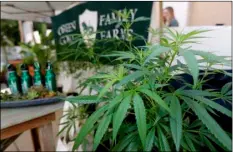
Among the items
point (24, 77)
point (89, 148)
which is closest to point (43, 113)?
point (24, 77)

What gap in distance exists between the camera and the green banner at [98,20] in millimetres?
1552

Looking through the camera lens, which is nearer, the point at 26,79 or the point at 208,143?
the point at 208,143

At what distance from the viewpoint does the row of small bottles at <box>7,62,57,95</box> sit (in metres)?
1.19

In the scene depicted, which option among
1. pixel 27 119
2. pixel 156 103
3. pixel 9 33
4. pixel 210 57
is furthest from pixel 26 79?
pixel 9 33

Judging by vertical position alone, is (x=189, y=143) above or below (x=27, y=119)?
above

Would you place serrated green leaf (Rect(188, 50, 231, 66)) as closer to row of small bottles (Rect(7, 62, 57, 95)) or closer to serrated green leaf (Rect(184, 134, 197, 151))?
serrated green leaf (Rect(184, 134, 197, 151))

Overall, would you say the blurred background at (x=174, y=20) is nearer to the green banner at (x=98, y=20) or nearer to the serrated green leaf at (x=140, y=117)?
the green banner at (x=98, y=20)

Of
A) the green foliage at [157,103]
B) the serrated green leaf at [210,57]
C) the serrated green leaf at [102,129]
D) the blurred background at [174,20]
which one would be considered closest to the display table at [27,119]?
the blurred background at [174,20]

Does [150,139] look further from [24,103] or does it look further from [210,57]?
[24,103]

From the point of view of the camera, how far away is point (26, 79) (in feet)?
4.13

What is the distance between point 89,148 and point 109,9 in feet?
3.74

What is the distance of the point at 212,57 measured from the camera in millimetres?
487

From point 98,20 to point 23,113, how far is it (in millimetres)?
1061

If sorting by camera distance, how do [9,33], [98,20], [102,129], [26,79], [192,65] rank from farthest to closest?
[9,33]
[98,20]
[26,79]
[102,129]
[192,65]
